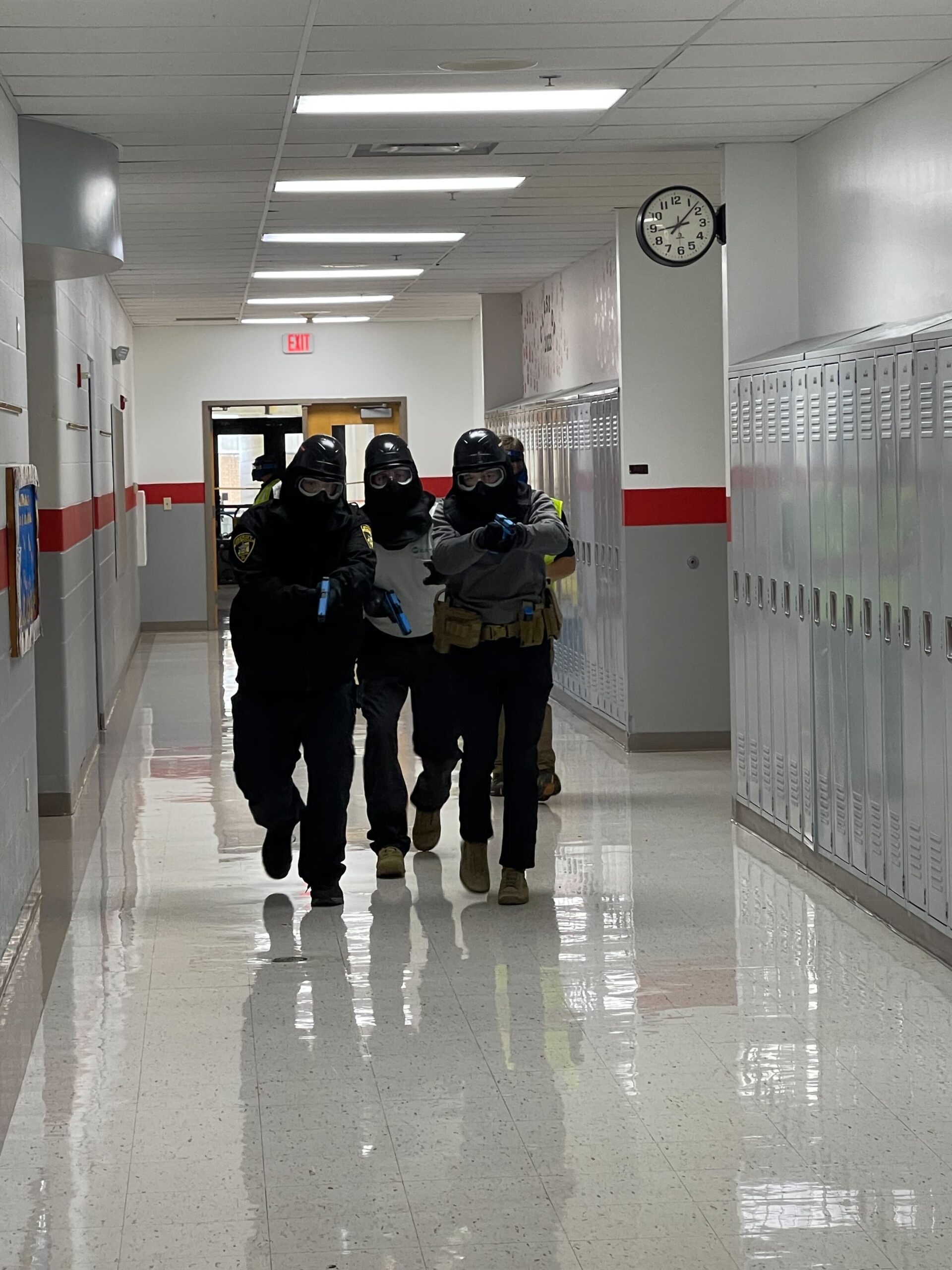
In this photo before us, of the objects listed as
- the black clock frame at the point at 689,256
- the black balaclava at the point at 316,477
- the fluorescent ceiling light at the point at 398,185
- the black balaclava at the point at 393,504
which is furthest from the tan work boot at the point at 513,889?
the fluorescent ceiling light at the point at 398,185

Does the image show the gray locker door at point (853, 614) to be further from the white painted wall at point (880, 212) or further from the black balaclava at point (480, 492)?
the black balaclava at point (480, 492)

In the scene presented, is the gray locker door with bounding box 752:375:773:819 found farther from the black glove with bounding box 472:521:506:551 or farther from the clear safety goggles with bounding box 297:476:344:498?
the clear safety goggles with bounding box 297:476:344:498

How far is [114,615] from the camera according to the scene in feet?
37.1

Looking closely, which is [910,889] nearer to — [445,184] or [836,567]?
[836,567]

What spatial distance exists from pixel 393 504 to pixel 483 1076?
2.36 m

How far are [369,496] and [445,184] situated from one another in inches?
95.3

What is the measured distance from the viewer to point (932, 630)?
4668mm

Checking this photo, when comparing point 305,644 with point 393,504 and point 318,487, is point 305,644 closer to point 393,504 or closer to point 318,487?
point 318,487

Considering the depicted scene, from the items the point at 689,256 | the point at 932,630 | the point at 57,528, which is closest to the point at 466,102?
the point at 689,256

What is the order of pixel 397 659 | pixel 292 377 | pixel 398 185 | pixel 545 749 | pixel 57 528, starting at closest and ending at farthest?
pixel 397 659 → pixel 545 749 → pixel 57 528 → pixel 398 185 → pixel 292 377

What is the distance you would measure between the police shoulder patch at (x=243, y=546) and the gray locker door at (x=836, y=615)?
199cm

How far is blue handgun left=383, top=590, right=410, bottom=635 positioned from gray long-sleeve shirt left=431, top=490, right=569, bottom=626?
41cm

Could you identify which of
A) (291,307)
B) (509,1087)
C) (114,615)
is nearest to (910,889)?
(509,1087)

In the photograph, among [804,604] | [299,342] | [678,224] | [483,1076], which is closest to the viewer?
[483,1076]
